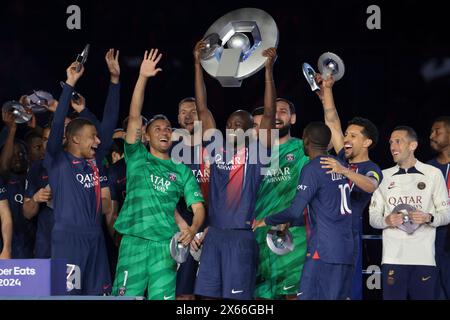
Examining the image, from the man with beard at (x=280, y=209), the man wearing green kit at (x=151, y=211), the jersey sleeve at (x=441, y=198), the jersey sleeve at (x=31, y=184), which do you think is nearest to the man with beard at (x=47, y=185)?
the jersey sleeve at (x=31, y=184)

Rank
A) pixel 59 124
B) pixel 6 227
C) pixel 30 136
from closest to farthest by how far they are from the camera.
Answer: pixel 59 124
pixel 6 227
pixel 30 136

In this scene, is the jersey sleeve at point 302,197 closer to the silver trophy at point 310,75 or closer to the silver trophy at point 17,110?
the silver trophy at point 310,75

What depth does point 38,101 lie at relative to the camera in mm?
8344

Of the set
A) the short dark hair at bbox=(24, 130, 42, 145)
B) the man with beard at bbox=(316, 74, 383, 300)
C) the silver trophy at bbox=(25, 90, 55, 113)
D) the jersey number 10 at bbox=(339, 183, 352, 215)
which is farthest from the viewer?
the short dark hair at bbox=(24, 130, 42, 145)

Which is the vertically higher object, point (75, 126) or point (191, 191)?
point (75, 126)

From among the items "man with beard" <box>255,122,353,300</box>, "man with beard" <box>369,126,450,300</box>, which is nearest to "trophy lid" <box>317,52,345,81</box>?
"man with beard" <box>369,126,450,300</box>

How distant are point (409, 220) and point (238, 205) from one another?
119 centimetres

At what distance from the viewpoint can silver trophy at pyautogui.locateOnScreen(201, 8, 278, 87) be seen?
8.24 metres

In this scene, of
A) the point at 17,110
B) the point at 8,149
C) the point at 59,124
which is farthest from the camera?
the point at 17,110

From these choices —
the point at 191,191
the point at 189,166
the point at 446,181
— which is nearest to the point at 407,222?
the point at 446,181

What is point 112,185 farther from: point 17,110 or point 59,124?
point 59,124

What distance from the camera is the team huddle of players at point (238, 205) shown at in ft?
23.2

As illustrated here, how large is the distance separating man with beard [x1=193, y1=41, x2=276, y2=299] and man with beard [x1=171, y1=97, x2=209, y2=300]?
34cm

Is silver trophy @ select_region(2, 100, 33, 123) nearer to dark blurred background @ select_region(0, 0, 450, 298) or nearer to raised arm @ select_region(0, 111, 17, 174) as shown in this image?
raised arm @ select_region(0, 111, 17, 174)
